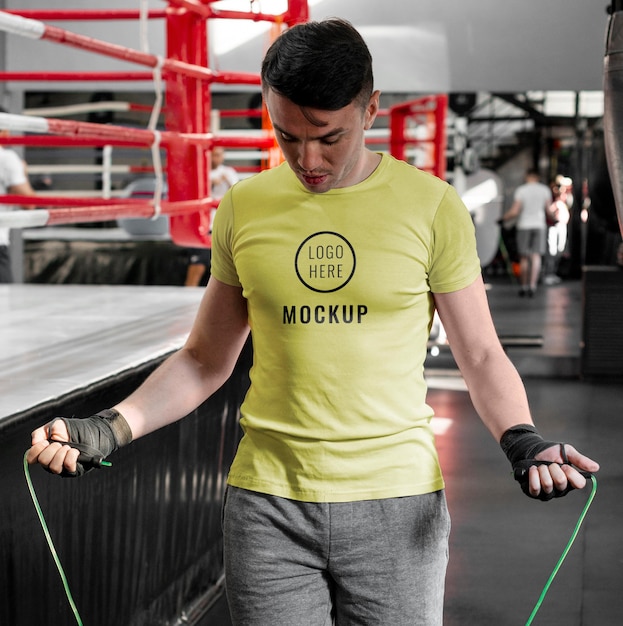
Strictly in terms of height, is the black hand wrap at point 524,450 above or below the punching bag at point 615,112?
below

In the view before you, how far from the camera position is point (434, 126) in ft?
21.7

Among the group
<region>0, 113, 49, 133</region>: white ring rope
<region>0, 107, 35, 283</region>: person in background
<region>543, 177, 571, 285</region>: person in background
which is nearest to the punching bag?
<region>0, 113, 49, 133</region>: white ring rope

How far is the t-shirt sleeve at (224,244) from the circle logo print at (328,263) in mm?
137

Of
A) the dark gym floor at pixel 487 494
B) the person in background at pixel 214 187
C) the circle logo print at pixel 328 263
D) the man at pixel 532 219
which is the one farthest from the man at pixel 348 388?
the man at pixel 532 219

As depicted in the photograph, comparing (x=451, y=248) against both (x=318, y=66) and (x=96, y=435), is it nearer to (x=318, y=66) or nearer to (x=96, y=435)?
(x=318, y=66)

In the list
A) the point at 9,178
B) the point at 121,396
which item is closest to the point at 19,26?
the point at 121,396

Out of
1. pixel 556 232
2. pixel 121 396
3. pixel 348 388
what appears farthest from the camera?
pixel 556 232

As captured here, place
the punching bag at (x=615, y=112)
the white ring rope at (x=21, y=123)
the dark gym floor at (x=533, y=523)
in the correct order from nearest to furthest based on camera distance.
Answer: the punching bag at (x=615, y=112)
the white ring rope at (x=21, y=123)
the dark gym floor at (x=533, y=523)

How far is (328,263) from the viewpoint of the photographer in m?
1.23

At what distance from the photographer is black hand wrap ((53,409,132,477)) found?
1.18m

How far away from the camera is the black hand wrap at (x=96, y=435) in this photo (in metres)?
1.18

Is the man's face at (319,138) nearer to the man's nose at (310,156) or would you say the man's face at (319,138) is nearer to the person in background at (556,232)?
the man's nose at (310,156)

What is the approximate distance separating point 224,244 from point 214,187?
5.77 metres

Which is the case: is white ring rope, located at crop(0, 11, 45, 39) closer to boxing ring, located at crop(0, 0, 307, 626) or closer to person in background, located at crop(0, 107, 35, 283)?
boxing ring, located at crop(0, 0, 307, 626)
